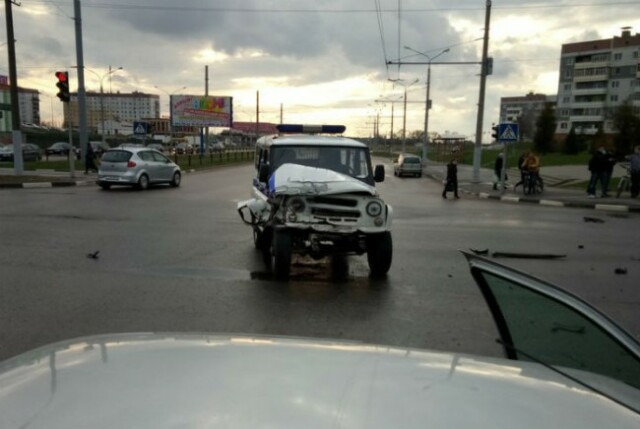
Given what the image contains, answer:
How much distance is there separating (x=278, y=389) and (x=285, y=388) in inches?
0.8

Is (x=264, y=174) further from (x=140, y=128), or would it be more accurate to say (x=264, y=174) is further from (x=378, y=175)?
(x=140, y=128)

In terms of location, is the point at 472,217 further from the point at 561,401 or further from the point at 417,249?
the point at 561,401

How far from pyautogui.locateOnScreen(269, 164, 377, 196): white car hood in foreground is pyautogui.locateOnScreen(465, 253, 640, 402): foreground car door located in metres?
4.55

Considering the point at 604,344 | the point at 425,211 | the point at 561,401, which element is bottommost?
the point at 425,211

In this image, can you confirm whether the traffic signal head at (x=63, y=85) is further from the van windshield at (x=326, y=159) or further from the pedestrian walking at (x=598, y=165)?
the pedestrian walking at (x=598, y=165)

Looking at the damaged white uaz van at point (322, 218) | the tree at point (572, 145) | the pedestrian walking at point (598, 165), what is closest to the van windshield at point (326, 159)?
the damaged white uaz van at point (322, 218)

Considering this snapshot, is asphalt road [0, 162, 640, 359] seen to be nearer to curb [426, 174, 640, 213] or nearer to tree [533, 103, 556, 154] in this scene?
curb [426, 174, 640, 213]

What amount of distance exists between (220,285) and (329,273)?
1694 mm

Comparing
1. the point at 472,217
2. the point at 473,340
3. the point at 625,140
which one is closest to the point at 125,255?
the point at 473,340

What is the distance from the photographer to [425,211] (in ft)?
53.8

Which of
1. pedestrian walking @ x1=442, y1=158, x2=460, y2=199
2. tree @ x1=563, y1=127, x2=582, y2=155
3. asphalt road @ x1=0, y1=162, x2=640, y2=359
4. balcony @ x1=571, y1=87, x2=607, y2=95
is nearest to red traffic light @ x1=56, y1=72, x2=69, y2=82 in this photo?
asphalt road @ x1=0, y1=162, x2=640, y2=359

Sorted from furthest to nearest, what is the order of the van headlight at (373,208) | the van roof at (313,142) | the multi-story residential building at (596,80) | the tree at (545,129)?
the multi-story residential building at (596,80) < the tree at (545,129) < the van roof at (313,142) < the van headlight at (373,208)

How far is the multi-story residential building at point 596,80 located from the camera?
321 ft

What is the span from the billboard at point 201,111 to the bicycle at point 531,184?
4421cm
